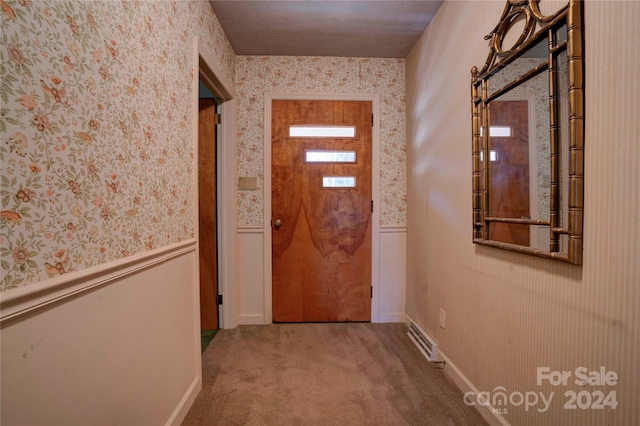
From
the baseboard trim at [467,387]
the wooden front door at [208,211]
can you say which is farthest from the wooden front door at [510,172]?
the wooden front door at [208,211]

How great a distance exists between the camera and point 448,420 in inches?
55.2

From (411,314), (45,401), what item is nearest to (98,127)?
(45,401)

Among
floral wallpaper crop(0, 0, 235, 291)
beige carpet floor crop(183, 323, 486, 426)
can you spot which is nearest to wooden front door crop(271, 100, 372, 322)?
beige carpet floor crop(183, 323, 486, 426)

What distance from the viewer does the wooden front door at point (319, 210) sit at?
260cm

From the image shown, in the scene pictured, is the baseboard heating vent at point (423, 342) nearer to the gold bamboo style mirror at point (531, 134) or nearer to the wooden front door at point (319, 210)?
the wooden front door at point (319, 210)

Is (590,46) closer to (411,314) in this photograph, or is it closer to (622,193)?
(622,193)

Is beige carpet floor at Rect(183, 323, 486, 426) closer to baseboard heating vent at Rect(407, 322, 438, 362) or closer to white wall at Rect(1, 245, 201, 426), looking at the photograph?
baseboard heating vent at Rect(407, 322, 438, 362)

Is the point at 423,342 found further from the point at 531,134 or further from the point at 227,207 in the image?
the point at 227,207

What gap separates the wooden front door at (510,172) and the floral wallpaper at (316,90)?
4.17ft

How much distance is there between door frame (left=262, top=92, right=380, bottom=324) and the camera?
8.46 ft

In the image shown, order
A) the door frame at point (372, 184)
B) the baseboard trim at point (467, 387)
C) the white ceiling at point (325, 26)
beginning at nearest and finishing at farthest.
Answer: the baseboard trim at point (467, 387)
the white ceiling at point (325, 26)
the door frame at point (372, 184)

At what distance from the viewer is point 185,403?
57.2 inches

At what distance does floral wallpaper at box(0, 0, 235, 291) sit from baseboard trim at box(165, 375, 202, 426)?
85 centimetres

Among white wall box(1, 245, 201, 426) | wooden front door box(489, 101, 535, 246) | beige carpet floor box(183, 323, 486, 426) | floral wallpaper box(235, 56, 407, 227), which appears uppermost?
floral wallpaper box(235, 56, 407, 227)
